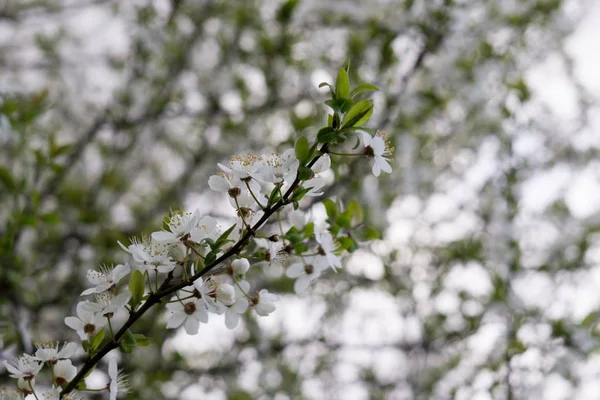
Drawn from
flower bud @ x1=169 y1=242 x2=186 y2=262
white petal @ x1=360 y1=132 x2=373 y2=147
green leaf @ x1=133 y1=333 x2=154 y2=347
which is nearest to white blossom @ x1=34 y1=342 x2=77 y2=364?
green leaf @ x1=133 y1=333 x2=154 y2=347

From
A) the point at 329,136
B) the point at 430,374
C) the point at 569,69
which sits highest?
the point at 569,69

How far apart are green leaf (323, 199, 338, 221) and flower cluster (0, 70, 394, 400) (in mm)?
39

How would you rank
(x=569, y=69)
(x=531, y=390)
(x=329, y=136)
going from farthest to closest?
(x=569, y=69) < (x=531, y=390) < (x=329, y=136)

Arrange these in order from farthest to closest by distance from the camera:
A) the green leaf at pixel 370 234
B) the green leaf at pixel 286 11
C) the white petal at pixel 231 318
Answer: the green leaf at pixel 286 11 → the green leaf at pixel 370 234 → the white petal at pixel 231 318

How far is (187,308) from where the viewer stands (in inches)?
35.1

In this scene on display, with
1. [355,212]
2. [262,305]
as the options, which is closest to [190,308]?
[262,305]

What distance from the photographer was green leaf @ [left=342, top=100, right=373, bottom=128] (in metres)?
0.85

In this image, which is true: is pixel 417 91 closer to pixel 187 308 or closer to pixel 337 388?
pixel 337 388

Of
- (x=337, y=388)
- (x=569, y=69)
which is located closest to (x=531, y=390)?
(x=337, y=388)

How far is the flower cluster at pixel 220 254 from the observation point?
83 cm

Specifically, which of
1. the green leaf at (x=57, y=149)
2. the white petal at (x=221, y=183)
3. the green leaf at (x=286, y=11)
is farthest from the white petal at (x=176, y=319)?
the green leaf at (x=286, y=11)

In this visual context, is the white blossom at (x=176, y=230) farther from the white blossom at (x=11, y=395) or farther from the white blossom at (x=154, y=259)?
the white blossom at (x=11, y=395)

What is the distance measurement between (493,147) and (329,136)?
217 centimetres

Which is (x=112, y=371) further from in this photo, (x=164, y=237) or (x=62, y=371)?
(x=164, y=237)
